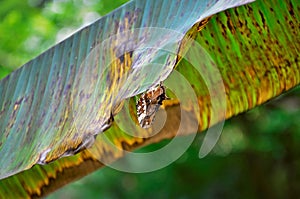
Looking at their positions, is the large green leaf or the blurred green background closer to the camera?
the large green leaf

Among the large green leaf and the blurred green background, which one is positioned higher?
the large green leaf

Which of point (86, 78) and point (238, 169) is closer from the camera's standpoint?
point (86, 78)

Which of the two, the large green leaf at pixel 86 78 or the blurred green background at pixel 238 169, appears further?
the blurred green background at pixel 238 169

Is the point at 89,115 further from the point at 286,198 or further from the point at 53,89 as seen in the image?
the point at 286,198

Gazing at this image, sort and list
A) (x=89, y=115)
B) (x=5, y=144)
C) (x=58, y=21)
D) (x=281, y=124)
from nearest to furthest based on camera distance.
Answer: (x=89, y=115), (x=5, y=144), (x=58, y=21), (x=281, y=124)

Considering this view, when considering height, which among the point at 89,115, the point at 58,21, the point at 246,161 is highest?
the point at 58,21

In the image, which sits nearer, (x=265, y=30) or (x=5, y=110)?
(x=265, y=30)

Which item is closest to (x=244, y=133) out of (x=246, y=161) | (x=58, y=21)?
(x=246, y=161)

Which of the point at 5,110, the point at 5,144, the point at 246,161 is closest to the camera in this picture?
the point at 5,144

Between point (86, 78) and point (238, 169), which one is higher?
point (86, 78)

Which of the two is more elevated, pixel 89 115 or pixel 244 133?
pixel 89 115

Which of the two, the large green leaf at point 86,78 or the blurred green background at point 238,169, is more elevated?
the large green leaf at point 86,78
